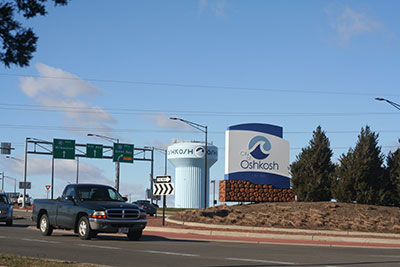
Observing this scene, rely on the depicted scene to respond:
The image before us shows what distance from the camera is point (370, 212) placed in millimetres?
31797

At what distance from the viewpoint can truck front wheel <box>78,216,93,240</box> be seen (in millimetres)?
20341

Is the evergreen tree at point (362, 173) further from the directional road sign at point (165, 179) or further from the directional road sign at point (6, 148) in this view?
the directional road sign at point (6, 148)

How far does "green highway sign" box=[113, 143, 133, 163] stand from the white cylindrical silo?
2280 centimetres

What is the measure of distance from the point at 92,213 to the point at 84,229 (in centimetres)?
92

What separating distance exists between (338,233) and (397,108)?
9.34 metres

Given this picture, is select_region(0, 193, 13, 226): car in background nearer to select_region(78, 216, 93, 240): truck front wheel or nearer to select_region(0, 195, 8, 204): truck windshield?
select_region(0, 195, 8, 204): truck windshield

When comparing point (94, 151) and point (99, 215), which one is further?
point (94, 151)

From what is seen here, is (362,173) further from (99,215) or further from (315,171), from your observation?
(99,215)

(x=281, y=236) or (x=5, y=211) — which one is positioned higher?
(x=5, y=211)

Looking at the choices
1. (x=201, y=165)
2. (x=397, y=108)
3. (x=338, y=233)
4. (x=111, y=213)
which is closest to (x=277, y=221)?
(x=338, y=233)

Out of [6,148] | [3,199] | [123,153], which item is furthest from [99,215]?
[6,148]

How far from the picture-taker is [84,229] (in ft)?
67.7

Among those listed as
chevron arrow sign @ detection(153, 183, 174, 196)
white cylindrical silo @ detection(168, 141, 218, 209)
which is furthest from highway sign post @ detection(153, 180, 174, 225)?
white cylindrical silo @ detection(168, 141, 218, 209)

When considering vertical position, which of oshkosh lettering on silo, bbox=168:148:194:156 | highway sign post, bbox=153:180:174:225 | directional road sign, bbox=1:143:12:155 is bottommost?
highway sign post, bbox=153:180:174:225
